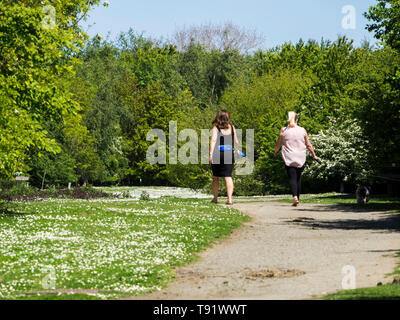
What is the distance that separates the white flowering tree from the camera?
43812 mm

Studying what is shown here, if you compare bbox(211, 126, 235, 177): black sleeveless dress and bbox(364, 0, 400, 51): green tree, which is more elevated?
bbox(364, 0, 400, 51): green tree

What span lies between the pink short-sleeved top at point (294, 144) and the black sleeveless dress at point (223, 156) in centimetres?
181

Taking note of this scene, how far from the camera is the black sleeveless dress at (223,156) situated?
59.1 ft

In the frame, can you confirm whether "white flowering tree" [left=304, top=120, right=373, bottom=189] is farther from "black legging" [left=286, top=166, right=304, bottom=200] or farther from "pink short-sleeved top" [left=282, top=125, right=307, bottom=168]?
"pink short-sleeved top" [left=282, top=125, right=307, bottom=168]

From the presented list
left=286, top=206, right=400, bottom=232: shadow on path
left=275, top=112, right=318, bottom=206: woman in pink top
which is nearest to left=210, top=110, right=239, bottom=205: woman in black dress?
left=275, top=112, right=318, bottom=206: woman in pink top

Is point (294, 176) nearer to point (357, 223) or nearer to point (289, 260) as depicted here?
point (357, 223)

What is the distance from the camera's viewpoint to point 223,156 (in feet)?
59.3

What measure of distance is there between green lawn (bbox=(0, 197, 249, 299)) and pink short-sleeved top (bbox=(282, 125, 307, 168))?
2.56 m

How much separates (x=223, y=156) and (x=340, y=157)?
89.8ft

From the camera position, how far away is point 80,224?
18.4 m

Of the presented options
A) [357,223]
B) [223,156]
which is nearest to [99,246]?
[223,156]

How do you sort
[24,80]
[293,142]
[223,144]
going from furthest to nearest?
1. [24,80]
2. [223,144]
3. [293,142]

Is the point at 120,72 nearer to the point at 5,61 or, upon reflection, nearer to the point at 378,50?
the point at 378,50
